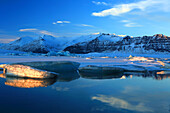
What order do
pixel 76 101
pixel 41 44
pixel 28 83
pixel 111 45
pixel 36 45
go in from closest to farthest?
1. pixel 76 101
2. pixel 28 83
3. pixel 111 45
4. pixel 36 45
5. pixel 41 44

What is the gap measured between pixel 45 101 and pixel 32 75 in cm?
349

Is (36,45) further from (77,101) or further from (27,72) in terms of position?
(77,101)

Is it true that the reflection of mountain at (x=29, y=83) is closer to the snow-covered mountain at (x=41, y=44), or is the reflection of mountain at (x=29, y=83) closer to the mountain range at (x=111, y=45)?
the mountain range at (x=111, y=45)

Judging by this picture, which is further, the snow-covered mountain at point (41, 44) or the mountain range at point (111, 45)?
the snow-covered mountain at point (41, 44)

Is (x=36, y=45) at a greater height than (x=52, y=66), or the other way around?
(x=36, y=45)

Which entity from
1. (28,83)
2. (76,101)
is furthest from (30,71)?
(76,101)

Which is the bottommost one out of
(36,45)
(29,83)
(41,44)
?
(29,83)

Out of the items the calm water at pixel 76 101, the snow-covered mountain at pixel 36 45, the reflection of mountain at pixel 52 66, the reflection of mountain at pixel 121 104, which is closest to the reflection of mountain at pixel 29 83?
the calm water at pixel 76 101

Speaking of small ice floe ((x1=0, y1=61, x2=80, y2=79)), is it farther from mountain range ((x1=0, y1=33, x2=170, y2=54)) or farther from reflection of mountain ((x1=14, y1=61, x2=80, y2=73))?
mountain range ((x1=0, y1=33, x2=170, y2=54))

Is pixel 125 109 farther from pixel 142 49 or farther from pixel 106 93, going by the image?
pixel 142 49

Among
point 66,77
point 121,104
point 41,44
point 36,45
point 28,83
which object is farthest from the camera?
point 41,44

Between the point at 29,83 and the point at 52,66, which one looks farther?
the point at 52,66

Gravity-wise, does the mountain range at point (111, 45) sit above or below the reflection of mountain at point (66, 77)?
above

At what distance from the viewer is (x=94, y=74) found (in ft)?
30.6
